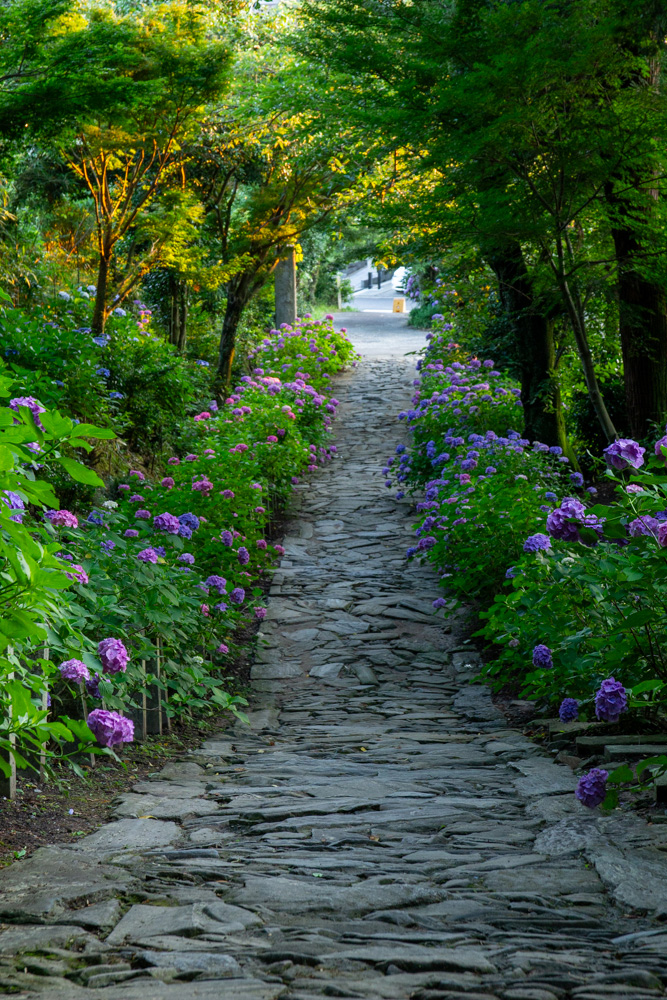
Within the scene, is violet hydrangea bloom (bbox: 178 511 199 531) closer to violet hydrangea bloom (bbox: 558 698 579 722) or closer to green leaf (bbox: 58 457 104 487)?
violet hydrangea bloom (bbox: 558 698 579 722)

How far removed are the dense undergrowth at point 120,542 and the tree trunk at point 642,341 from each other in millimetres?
3175

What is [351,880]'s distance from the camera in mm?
2561

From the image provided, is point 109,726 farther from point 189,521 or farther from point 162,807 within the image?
point 189,521

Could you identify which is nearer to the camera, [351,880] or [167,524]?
[351,880]

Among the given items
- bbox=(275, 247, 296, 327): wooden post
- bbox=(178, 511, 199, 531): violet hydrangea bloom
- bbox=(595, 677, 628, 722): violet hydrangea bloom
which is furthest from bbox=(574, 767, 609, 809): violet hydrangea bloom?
bbox=(275, 247, 296, 327): wooden post

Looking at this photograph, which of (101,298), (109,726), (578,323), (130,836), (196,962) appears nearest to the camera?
(196,962)

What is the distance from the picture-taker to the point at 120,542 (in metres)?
4.57

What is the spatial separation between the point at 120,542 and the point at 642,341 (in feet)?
15.0

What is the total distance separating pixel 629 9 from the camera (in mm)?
5727

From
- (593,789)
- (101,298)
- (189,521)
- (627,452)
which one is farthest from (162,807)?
(101,298)

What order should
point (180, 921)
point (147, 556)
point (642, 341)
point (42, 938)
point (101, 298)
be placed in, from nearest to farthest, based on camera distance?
point (42, 938)
point (180, 921)
point (147, 556)
point (642, 341)
point (101, 298)

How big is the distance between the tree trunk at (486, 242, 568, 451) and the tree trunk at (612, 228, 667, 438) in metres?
1.42

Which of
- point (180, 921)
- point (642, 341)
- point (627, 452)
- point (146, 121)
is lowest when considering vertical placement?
point (180, 921)

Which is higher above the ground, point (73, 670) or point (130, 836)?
point (73, 670)
